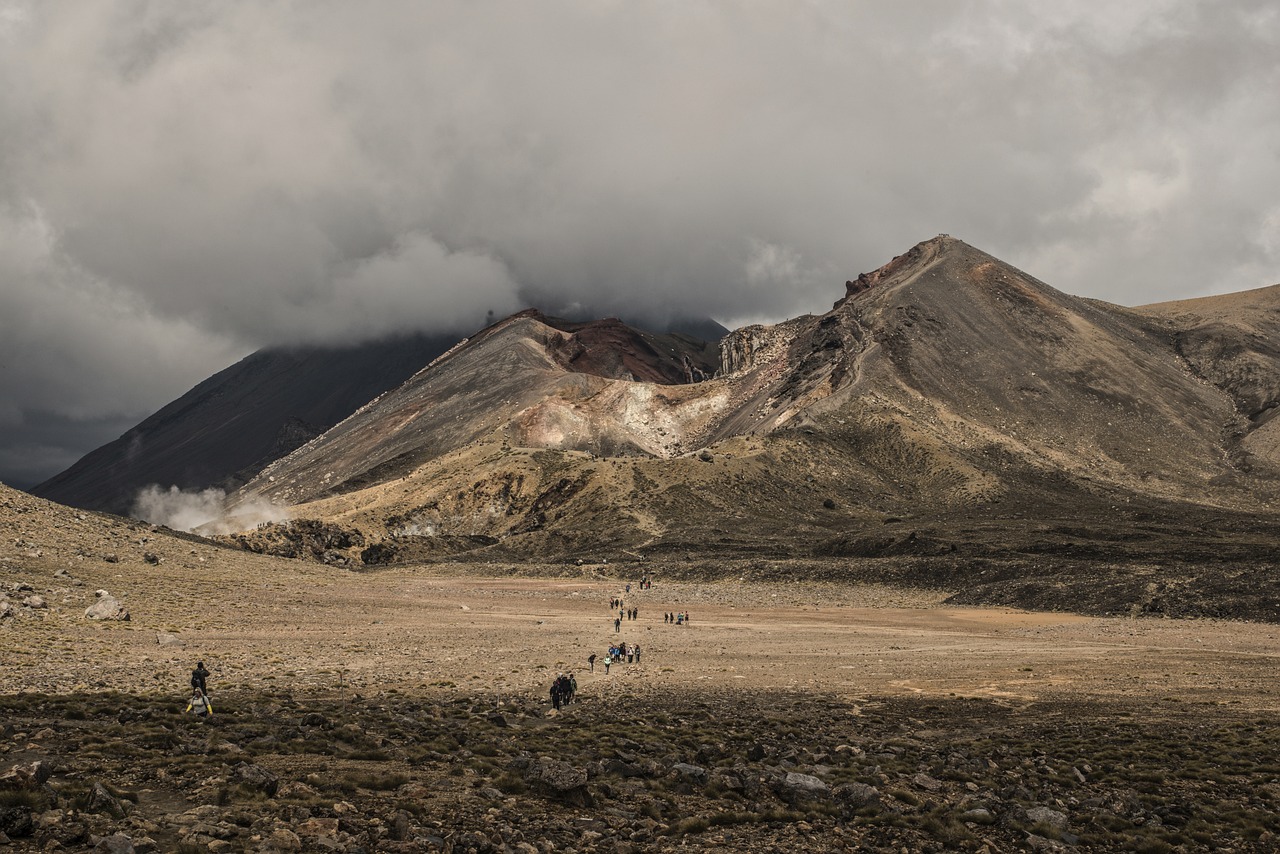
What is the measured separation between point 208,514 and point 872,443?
113073 millimetres

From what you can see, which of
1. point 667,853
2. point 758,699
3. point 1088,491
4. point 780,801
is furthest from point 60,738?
point 1088,491

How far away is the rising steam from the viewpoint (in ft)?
418

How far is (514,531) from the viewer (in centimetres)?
11944

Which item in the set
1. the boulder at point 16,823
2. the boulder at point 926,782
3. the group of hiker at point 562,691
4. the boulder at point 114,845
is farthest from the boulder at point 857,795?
the boulder at point 16,823

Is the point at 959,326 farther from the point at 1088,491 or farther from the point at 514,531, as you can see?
the point at 514,531

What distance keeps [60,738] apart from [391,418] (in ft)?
552

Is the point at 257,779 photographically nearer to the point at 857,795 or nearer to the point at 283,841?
the point at 283,841

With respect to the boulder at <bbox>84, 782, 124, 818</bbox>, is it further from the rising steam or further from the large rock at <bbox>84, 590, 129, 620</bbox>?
the rising steam

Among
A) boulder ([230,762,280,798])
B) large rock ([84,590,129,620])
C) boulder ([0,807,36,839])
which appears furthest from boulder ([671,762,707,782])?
large rock ([84,590,129,620])

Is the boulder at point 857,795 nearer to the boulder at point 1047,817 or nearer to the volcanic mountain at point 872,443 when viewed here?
the boulder at point 1047,817

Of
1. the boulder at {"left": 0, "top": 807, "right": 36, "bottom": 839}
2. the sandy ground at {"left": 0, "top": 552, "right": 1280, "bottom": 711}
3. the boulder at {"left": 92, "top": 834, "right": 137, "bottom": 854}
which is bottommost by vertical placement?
the sandy ground at {"left": 0, "top": 552, "right": 1280, "bottom": 711}

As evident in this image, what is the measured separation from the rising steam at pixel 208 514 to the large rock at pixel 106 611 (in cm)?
5989

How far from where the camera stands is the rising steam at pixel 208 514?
418ft

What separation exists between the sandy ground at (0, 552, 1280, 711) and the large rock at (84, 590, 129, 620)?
610 millimetres
